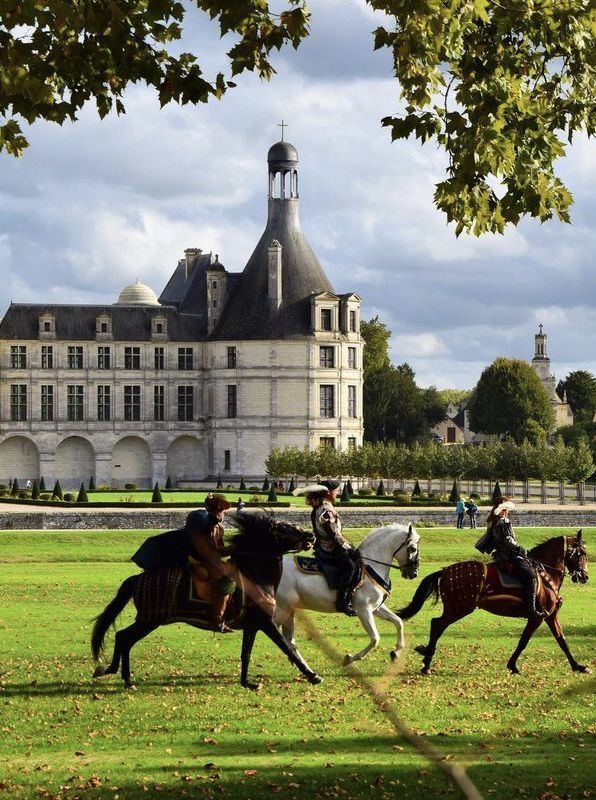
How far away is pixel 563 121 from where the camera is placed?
10.5 metres

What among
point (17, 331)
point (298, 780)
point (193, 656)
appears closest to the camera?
point (298, 780)

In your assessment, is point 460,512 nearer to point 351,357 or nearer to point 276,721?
point 276,721

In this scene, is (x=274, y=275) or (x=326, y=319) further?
(x=274, y=275)

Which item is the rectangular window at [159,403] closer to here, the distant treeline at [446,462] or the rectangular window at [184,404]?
the rectangular window at [184,404]

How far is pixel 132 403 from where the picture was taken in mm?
68625

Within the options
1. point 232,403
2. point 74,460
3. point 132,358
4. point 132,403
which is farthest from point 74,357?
point 232,403

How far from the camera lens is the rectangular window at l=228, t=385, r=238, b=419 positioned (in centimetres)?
6731

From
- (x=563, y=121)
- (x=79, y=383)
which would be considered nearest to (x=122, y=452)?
(x=79, y=383)

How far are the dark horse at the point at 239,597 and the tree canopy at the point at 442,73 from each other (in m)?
3.27

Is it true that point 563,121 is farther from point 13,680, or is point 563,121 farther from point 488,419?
point 488,419

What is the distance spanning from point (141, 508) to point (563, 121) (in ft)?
106

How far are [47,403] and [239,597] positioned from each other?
57655 millimetres

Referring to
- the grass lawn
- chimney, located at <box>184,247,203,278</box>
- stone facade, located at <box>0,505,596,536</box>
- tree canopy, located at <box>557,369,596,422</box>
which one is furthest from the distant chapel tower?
the grass lawn

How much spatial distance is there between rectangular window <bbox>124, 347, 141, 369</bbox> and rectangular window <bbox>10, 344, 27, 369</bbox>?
5174 mm
